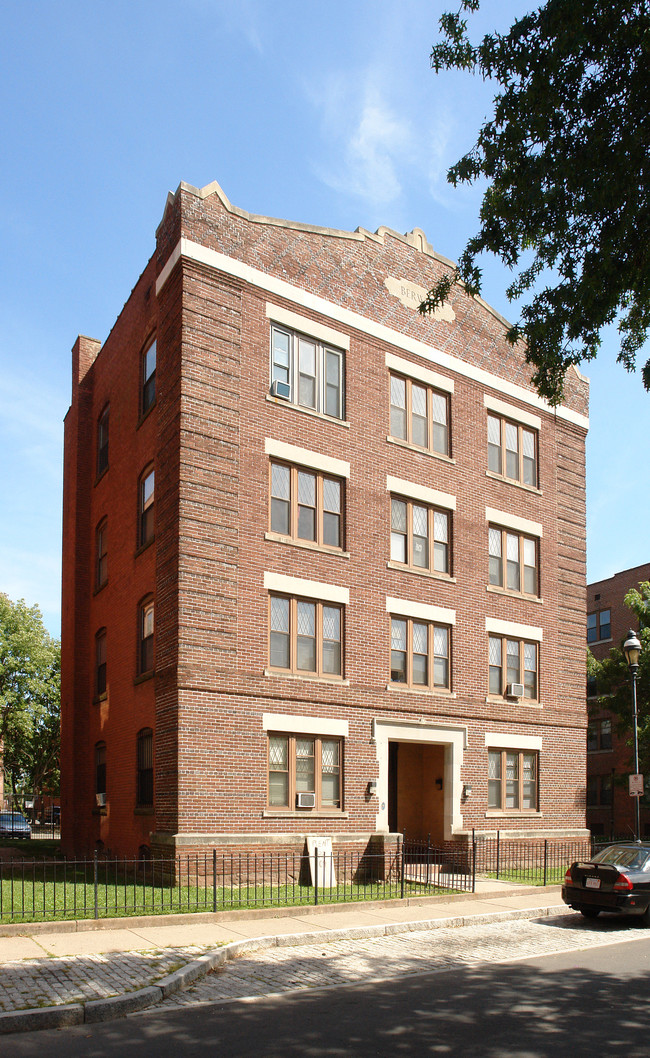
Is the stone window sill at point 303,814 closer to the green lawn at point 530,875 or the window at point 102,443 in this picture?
the green lawn at point 530,875

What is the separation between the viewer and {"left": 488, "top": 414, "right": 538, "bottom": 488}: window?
2739 cm

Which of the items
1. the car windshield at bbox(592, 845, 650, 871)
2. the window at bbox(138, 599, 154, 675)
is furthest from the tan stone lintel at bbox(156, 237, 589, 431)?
the car windshield at bbox(592, 845, 650, 871)

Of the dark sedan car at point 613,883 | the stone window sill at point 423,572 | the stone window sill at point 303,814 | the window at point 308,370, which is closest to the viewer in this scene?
the dark sedan car at point 613,883

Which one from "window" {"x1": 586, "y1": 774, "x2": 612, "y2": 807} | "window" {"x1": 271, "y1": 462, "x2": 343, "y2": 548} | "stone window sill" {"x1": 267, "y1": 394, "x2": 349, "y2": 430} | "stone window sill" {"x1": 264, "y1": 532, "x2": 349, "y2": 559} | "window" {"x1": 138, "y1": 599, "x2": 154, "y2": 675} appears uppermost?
"stone window sill" {"x1": 267, "y1": 394, "x2": 349, "y2": 430}

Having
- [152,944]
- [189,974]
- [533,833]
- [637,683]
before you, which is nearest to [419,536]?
[533,833]

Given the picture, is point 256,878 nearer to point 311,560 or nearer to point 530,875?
point 311,560

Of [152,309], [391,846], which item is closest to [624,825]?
[391,846]

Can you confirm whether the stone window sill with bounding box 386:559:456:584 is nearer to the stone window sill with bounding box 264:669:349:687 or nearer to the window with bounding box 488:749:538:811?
the stone window sill with bounding box 264:669:349:687

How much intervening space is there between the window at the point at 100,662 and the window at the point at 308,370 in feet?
29.1

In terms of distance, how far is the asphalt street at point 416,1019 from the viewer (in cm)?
832

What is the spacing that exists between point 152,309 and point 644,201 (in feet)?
48.6

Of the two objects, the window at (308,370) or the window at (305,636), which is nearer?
the window at (305,636)

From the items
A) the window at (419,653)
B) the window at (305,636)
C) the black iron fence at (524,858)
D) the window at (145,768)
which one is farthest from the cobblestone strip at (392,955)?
the window at (145,768)

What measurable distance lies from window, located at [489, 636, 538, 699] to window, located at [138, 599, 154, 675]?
9.45m
